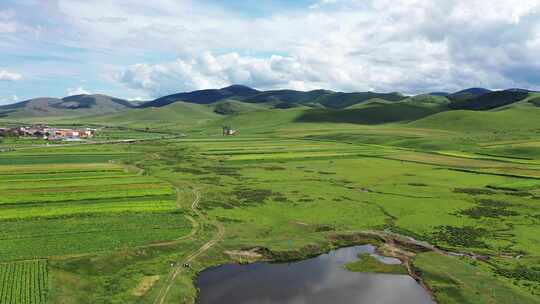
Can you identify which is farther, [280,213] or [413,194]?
[413,194]

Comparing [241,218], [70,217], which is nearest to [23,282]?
[70,217]

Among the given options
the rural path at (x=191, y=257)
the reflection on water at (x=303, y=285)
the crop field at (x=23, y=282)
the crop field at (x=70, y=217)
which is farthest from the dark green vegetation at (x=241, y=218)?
the reflection on water at (x=303, y=285)

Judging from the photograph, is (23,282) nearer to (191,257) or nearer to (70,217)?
(191,257)

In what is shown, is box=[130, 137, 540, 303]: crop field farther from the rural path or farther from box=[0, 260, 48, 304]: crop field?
box=[0, 260, 48, 304]: crop field

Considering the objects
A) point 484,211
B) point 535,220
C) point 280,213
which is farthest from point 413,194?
point 280,213

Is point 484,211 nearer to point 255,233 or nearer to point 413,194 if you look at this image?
point 413,194

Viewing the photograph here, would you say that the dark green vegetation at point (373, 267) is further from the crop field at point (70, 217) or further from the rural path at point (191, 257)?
the crop field at point (70, 217)
